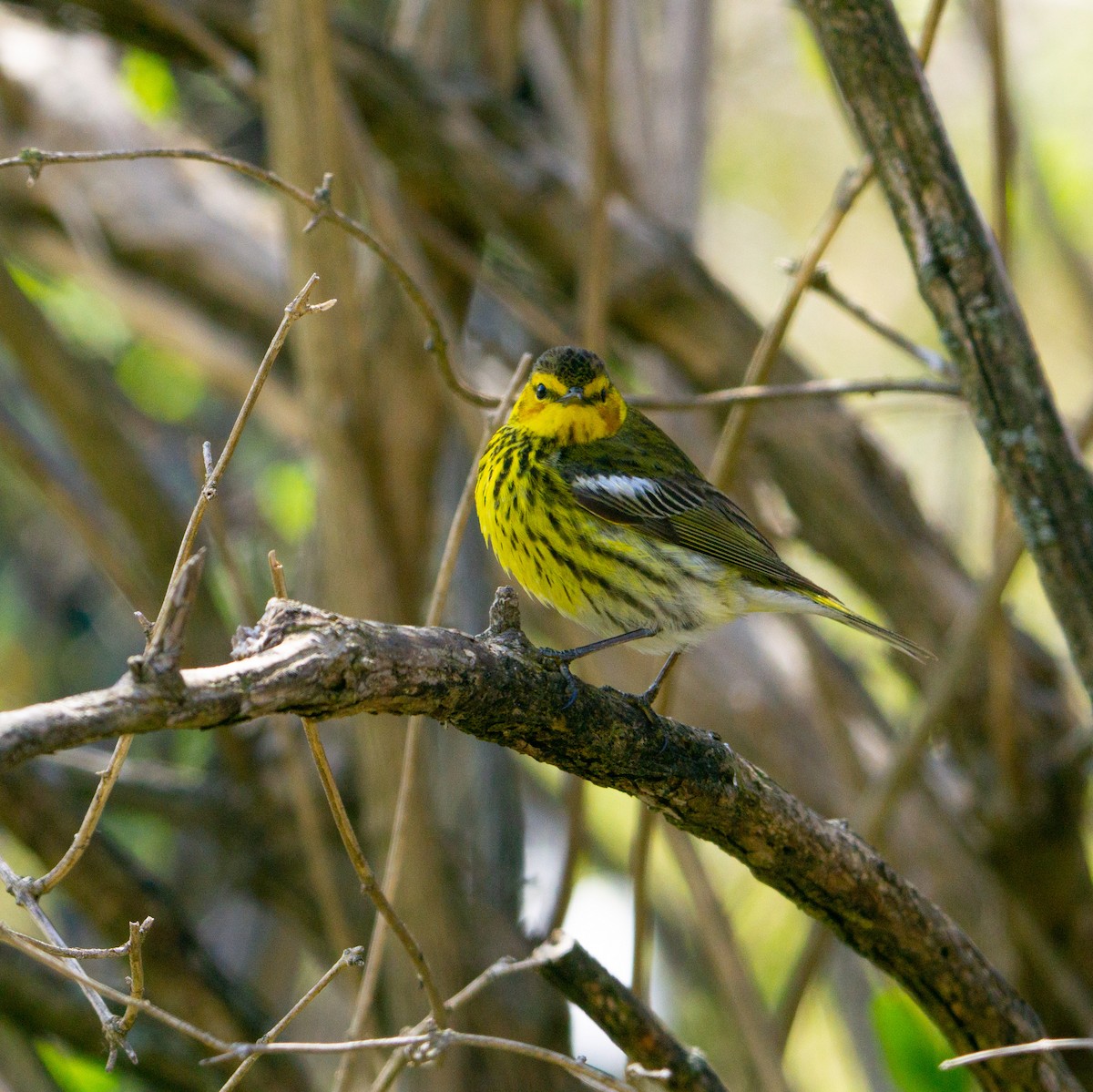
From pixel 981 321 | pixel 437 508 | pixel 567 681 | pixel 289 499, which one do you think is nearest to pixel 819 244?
pixel 981 321

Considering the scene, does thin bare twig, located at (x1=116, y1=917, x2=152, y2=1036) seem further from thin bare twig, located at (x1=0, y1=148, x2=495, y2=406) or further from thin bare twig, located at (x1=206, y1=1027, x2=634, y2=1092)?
thin bare twig, located at (x1=0, y1=148, x2=495, y2=406)

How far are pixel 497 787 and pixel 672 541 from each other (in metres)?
1.75

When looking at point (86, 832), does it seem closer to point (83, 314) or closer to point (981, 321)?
point (981, 321)

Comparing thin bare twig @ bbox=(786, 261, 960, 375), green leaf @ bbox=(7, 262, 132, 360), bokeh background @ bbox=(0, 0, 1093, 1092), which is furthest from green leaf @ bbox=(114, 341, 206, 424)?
thin bare twig @ bbox=(786, 261, 960, 375)

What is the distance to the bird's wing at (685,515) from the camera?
12.2 feet

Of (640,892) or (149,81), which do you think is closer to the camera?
(640,892)

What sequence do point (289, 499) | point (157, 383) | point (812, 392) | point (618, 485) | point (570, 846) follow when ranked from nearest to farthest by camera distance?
point (812, 392), point (618, 485), point (570, 846), point (289, 499), point (157, 383)

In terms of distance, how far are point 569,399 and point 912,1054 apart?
6.93 feet

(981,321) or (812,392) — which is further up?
(981,321)

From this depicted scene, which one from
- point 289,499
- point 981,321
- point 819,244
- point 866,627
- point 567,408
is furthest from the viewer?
point 289,499

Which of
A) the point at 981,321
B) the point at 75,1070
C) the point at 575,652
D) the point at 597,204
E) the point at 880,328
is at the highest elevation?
the point at 597,204

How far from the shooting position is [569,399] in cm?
387

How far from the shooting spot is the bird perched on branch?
362 centimetres

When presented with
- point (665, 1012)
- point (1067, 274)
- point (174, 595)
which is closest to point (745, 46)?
point (1067, 274)
